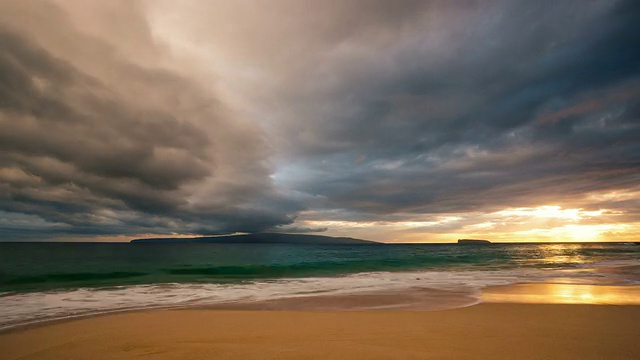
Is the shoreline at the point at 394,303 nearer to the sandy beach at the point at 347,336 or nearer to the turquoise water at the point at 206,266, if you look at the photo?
the sandy beach at the point at 347,336

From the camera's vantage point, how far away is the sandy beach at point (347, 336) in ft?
17.4

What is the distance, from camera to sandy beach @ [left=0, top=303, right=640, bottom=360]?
5.30 meters

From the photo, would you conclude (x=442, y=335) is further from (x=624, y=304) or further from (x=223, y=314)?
(x=624, y=304)

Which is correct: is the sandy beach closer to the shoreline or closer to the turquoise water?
the shoreline

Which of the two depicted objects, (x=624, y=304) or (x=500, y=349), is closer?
(x=500, y=349)

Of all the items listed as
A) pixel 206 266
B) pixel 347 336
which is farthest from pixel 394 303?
pixel 206 266

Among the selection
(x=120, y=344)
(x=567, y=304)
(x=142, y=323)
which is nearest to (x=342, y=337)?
(x=120, y=344)

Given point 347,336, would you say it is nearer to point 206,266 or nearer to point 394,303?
point 394,303

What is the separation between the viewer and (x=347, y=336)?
630 cm

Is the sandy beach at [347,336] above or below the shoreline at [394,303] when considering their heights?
above

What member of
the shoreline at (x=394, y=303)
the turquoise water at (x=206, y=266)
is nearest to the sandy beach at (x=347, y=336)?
the shoreline at (x=394, y=303)

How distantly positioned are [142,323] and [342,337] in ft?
17.6

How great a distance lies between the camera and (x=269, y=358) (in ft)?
16.5

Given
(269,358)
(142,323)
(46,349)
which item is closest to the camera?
(269,358)
